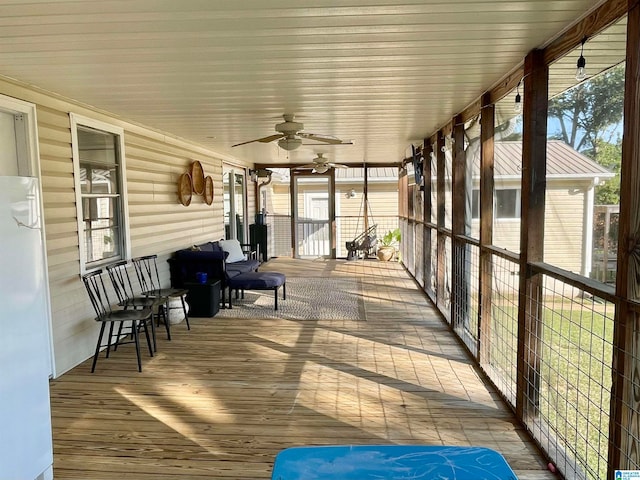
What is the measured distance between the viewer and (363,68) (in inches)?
117

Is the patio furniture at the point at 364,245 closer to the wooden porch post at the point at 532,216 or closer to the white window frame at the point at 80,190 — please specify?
the white window frame at the point at 80,190

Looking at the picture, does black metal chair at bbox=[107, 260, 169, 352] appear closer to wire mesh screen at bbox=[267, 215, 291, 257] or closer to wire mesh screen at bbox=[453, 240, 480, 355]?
wire mesh screen at bbox=[453, 240, 480, 355]

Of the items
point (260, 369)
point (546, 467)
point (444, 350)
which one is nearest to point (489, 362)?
point (444, 350)

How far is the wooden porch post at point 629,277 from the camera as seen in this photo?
165cm

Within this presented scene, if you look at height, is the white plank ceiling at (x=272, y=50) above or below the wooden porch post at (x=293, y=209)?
above

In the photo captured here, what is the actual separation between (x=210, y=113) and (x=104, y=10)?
8.08 ft

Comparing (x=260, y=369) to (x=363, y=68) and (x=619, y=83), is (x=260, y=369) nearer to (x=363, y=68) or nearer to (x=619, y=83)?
(x=363, y=68)

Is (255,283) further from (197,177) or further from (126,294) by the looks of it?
(197,177)

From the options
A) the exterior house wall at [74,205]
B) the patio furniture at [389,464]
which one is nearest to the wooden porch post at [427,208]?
the exterior house wall at [74,205]

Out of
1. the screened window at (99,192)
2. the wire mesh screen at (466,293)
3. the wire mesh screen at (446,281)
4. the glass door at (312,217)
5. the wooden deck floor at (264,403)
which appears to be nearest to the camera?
the wooden deck floor at (264,403)

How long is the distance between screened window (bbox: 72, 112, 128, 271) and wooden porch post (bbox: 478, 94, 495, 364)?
3449mm

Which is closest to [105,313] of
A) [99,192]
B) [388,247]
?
[99,192]

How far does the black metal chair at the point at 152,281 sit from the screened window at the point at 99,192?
0.30m

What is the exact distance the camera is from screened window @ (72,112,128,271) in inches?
158
